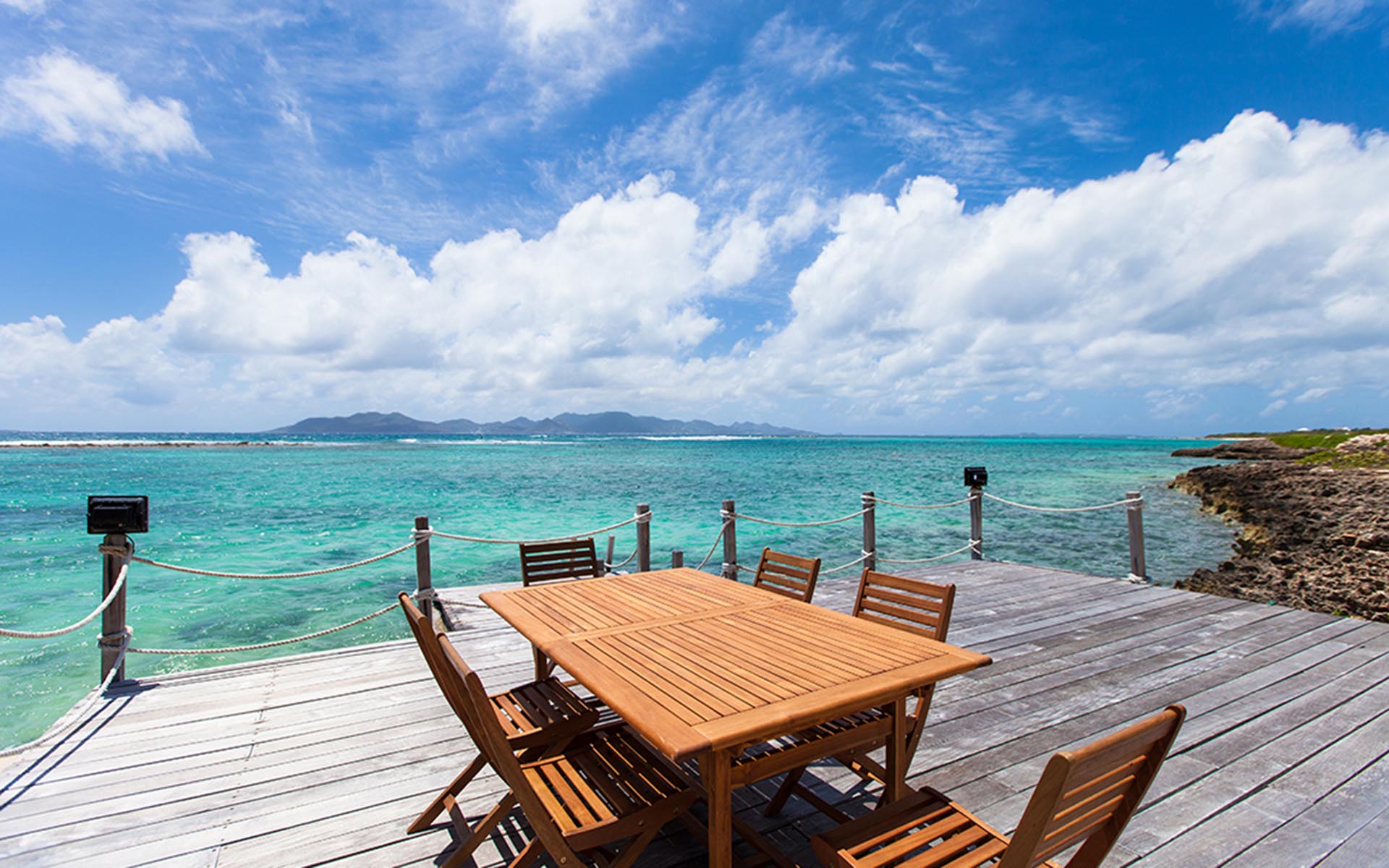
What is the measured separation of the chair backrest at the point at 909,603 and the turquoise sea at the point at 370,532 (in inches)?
247

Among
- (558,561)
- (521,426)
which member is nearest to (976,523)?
(558,561)

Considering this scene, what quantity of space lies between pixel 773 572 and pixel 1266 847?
234 cm

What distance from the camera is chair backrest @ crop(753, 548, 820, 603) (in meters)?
3.41

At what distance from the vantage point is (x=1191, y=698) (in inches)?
→ 145

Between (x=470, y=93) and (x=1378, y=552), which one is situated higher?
(x=470, y=93)

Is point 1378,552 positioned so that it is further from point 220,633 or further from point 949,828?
point 220,633

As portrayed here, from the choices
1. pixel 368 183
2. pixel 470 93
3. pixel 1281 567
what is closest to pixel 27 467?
pixel 368 183

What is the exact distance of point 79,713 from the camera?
11.2 ft

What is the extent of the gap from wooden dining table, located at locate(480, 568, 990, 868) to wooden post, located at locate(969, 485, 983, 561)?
4.97 meters

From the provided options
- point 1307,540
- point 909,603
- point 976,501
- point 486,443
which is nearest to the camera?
point 909,603

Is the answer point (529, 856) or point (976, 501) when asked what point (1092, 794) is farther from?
point (976, 501)

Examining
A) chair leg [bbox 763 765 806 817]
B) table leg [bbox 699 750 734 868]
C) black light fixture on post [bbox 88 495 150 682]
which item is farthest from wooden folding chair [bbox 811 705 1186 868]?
black light fixture on post [bbox 88 495 150 682]

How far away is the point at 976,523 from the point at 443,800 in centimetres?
695

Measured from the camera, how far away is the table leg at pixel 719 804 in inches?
70.2
